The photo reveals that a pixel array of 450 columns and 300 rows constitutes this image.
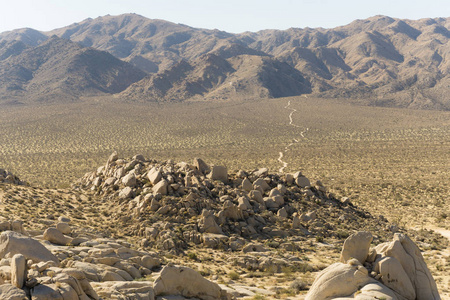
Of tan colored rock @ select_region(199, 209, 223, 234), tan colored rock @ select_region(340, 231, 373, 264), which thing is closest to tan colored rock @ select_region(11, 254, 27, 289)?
tan colored rock @ select_region(340, 231, 373, 264)

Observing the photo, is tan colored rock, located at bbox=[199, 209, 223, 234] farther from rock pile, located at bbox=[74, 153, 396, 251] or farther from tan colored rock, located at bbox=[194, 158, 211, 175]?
tan colored rock, located at bbox=[194, 158, 211, 175]

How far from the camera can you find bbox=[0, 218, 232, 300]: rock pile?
27.2 feet

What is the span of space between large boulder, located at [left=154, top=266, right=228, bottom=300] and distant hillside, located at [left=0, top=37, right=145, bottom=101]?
121 m

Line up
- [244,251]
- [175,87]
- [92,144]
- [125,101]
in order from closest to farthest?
[244,251] < [92,144] < [125,101] < [175,87]

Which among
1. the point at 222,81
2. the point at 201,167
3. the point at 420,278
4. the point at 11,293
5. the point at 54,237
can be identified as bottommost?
the point at 420,278

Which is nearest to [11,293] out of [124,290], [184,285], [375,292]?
A: [124,290]

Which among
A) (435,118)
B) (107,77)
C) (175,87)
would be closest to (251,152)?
(435,118)

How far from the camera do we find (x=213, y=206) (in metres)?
20.7

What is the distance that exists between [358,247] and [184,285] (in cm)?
501

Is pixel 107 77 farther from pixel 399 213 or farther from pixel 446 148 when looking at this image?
pixel 399 213

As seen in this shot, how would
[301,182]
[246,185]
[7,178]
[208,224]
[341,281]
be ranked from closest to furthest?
[341,281] → [208,224] → [246,185] → [7,178] → [301,182]

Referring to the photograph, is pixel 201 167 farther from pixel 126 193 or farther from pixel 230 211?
pixel 230 211

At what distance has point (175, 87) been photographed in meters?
136

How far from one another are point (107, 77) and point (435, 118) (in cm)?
11729
